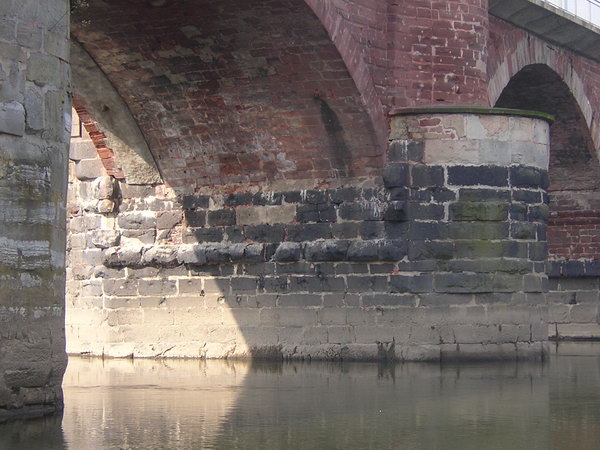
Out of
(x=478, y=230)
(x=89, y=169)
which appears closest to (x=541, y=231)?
(x=478, y=230)

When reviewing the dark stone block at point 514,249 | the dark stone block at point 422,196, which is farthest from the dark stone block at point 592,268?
the dark stone block at point 422,196

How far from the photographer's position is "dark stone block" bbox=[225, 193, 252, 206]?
15.8 metres

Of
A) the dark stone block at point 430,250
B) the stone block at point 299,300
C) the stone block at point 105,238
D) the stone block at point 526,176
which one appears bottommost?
the stone block at point 299,300

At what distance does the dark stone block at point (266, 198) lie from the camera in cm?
1559

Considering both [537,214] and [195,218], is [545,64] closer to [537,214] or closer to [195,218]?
[537,214]

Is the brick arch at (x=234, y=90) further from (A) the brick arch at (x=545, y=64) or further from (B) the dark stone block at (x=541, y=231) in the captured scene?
(A) the brick arch at (x=545, y=64)

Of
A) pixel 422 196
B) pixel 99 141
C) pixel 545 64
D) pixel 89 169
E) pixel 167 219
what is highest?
pixel 545 64

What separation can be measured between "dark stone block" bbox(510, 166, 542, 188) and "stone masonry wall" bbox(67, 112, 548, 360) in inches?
0.6

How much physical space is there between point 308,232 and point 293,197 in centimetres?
45

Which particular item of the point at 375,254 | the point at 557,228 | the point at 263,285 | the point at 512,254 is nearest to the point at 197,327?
the point at 263,285

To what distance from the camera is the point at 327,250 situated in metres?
15.1

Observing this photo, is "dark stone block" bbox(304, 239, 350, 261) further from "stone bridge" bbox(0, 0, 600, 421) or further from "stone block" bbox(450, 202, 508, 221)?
"stone block" bbox(450, 202, 508, 221)

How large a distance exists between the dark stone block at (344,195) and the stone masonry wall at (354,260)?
0.02 meters

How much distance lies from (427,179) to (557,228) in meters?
9.00
